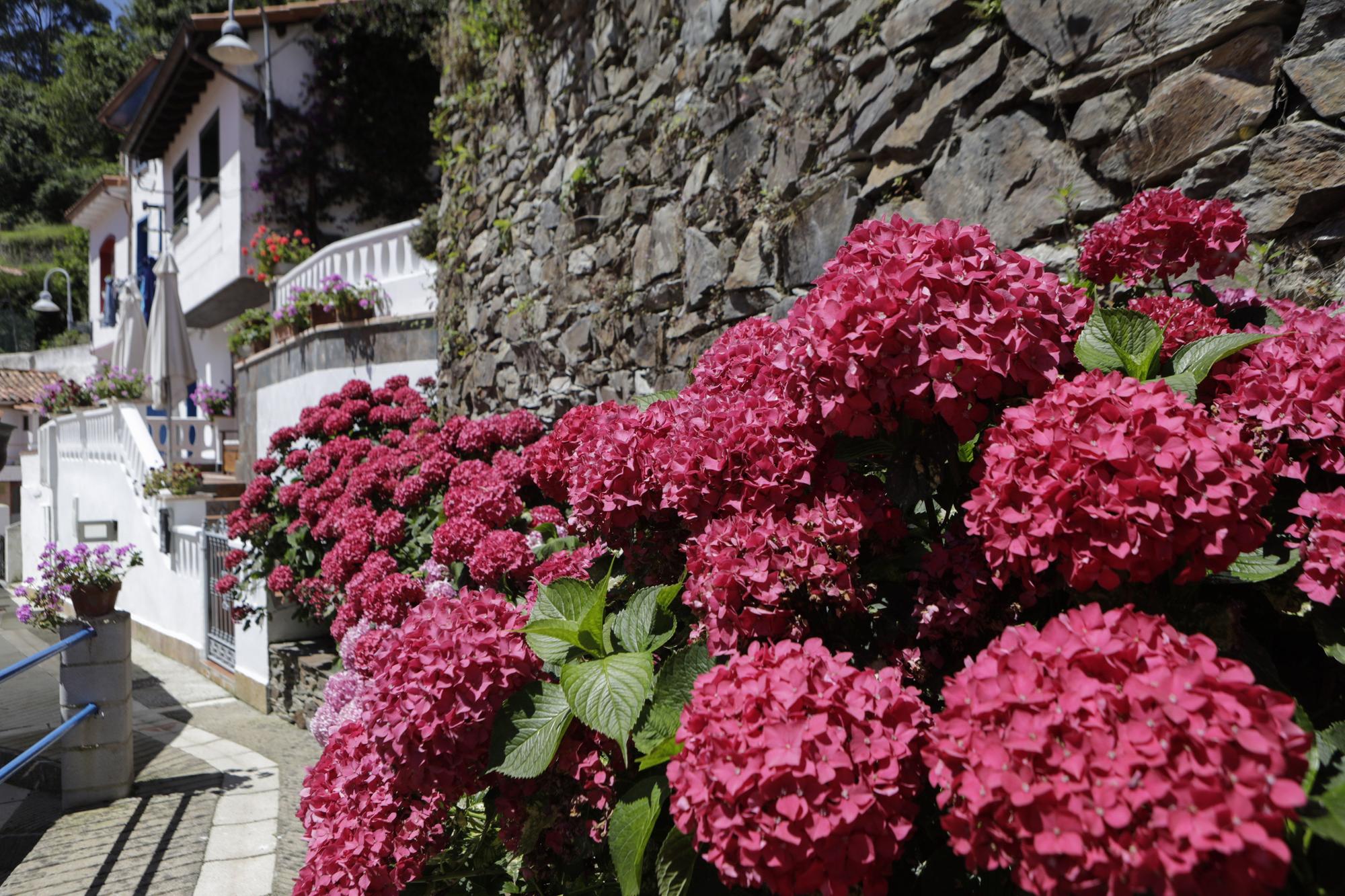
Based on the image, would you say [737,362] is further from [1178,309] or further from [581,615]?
[1178,309]

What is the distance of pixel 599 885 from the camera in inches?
61.2

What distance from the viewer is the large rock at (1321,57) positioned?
188 cm

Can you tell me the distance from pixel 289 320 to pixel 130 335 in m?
5.01

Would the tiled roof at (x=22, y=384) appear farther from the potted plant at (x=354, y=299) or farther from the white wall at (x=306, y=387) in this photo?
the potted plant at (x=354, y=299)

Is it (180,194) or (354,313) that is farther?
(180,194)

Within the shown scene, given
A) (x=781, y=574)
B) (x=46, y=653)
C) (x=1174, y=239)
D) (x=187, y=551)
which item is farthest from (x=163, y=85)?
(x=781, y=574)

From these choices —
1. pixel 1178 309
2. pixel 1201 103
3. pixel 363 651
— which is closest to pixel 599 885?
pixel 363 651

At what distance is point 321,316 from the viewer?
29.2 feet

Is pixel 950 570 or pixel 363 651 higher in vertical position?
pixel 950 570

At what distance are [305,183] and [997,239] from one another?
41.4 ft

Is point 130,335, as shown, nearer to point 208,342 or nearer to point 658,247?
point 208,342

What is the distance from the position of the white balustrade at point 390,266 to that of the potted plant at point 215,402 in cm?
631

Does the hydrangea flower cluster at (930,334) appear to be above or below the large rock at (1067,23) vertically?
below

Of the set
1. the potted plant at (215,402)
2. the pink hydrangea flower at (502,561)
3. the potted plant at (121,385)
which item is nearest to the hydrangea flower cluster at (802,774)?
the pink hydrangea flower at (502,561)
